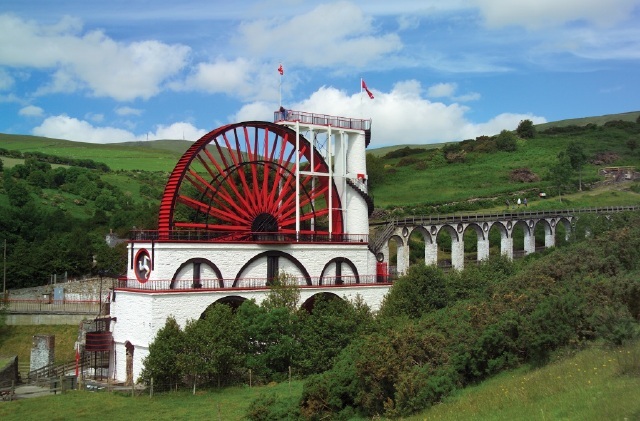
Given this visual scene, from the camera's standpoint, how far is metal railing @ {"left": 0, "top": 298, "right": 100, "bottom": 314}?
43094 millimetres

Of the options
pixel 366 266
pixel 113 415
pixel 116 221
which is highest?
pixel 116 221

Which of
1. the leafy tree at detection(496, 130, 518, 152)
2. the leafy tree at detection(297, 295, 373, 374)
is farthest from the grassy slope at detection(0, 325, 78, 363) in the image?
the leafy tree at detection(496, 130, 518, 152)

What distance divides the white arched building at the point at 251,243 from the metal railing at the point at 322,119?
0.06 metres

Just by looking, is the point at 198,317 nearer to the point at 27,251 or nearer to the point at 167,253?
the point at 167,253

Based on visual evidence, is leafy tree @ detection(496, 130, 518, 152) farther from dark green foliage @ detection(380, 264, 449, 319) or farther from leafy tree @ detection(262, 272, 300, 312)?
leafy tree @ detection(262, 272, 300, 312)

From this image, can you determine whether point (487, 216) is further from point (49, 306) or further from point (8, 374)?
point (8, 374)

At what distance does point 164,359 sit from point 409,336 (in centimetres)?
1124

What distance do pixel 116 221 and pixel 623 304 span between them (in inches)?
2236

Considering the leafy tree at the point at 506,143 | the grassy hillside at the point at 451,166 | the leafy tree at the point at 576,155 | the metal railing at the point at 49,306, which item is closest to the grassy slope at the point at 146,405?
the metal railing at the point at 49,306

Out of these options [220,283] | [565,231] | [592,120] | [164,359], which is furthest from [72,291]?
[592,120]

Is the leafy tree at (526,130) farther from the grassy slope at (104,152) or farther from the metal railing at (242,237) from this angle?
the metal railing at (242,237)

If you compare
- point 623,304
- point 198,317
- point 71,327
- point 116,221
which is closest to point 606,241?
point 623,304

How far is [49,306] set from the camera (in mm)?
44375

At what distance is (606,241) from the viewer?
31781 millimetres
